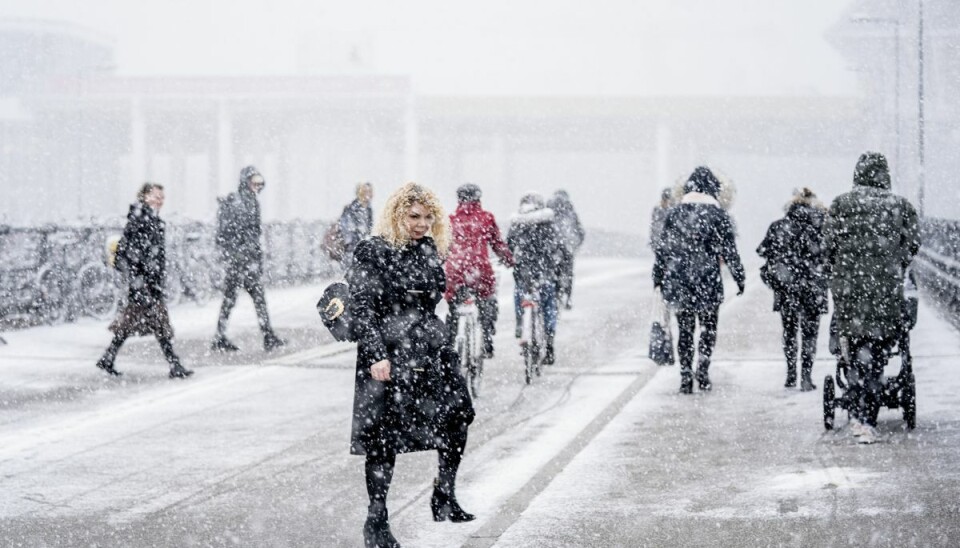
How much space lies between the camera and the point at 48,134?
81750 mm

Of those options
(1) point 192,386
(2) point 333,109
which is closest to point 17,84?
(2) point 333,109

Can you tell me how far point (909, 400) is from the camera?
876 cm

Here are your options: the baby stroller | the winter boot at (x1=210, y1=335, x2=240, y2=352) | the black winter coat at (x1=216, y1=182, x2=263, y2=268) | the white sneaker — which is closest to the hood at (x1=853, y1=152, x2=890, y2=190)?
the baby stroller

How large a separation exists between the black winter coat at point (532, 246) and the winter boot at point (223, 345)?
365 centimetres

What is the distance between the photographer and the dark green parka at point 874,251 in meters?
8.23

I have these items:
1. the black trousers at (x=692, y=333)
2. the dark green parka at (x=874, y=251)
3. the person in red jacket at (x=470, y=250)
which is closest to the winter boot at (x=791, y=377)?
the black trousers at (x=692, y=333)

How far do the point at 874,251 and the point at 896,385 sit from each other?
39.9 inches

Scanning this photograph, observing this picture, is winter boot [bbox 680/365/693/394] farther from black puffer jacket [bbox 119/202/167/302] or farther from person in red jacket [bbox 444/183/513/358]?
black puffer jacket [bbox 119/202/167/302]

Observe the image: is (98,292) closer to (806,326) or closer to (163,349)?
(163,349)

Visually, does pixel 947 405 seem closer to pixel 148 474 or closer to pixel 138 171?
pixel 148 474

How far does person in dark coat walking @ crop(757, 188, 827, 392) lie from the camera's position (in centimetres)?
1084

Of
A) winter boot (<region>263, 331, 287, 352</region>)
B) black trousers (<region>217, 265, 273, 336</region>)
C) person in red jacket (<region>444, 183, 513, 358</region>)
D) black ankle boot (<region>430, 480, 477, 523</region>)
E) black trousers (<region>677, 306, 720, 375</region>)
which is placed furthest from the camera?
winter boot (<region>263, 331, 287, 352</region>)

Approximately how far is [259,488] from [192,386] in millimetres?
4679

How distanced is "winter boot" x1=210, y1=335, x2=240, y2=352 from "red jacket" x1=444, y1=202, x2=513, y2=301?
461 centimetres
